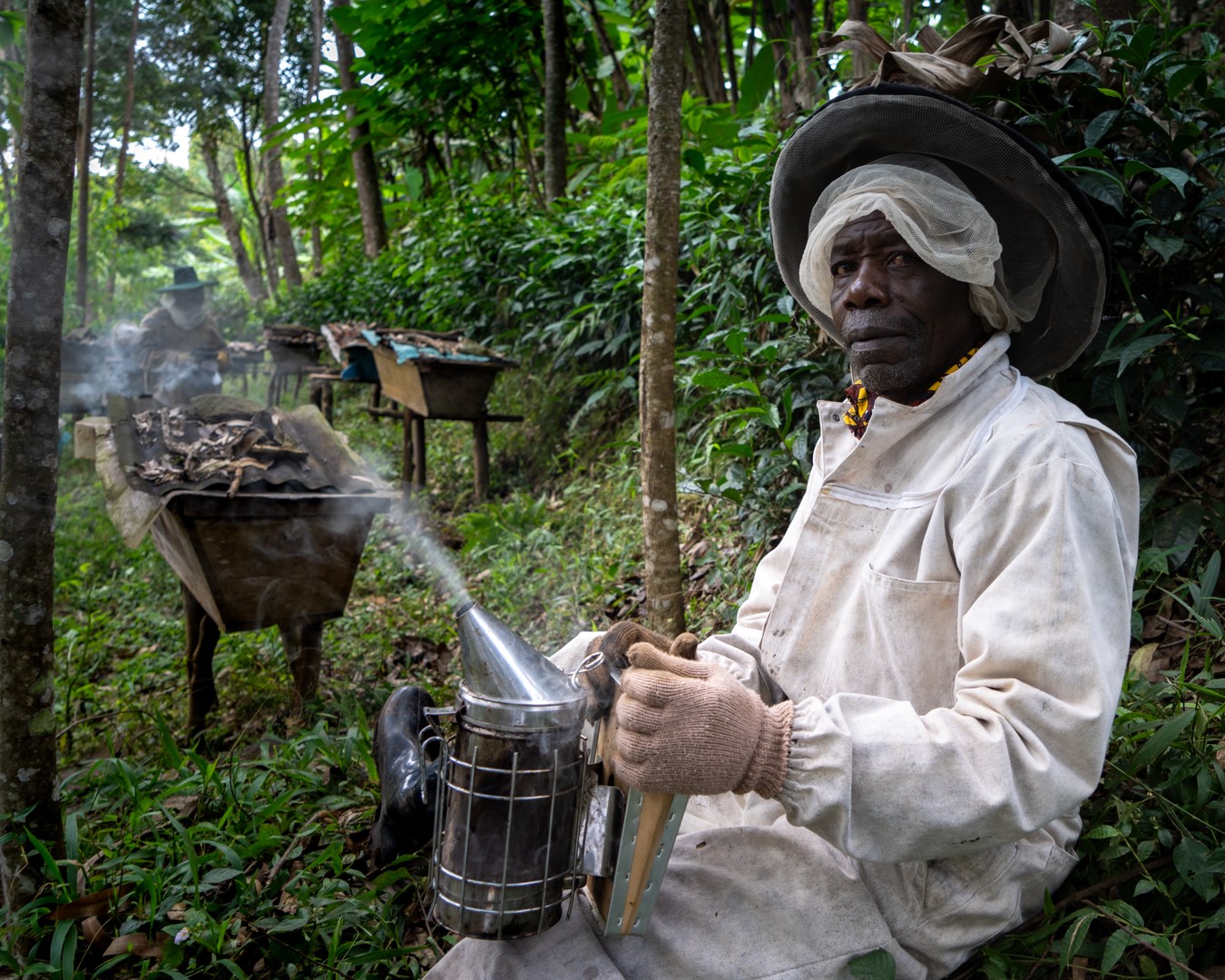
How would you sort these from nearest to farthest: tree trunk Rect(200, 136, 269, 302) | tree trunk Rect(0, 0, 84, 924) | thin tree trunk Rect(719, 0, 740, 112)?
tree trunk Rect(0, 0, 84, 924), thin tree trunk Rect(719, 0, 740, 112), tree trunk Rect(200, 136, 269, 302)

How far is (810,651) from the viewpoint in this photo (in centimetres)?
190

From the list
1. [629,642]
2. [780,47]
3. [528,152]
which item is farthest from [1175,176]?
[528,152]

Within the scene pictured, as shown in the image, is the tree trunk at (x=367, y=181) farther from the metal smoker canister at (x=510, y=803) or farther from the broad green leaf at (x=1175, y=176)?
the metal smoker canister at (x=510, y=803)

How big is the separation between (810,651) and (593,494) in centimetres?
396

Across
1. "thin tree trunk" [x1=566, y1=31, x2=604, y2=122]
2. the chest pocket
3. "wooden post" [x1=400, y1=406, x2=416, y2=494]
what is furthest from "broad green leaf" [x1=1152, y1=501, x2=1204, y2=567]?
"thin tree trunk" [x1=566, y1=31, x2=604, y2=122]

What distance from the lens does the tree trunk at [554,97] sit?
27.0 ft

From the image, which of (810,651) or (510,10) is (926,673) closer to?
(810,651)

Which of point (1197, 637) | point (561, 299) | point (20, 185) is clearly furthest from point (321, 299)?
point (1197, 637)

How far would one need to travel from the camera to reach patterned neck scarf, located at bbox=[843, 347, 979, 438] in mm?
1928

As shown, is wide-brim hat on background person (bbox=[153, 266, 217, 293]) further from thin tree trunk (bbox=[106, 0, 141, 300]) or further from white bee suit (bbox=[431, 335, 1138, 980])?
white bee suit (bbox=[431, 335, 1138, 980])

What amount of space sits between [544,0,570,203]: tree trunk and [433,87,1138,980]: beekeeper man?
6732 millimetres

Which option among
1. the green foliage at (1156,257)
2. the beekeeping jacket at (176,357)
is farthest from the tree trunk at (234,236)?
the green foliage at (1156,257)

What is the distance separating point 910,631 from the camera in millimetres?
1680

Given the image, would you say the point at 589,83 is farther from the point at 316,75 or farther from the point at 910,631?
the point at 316,75
